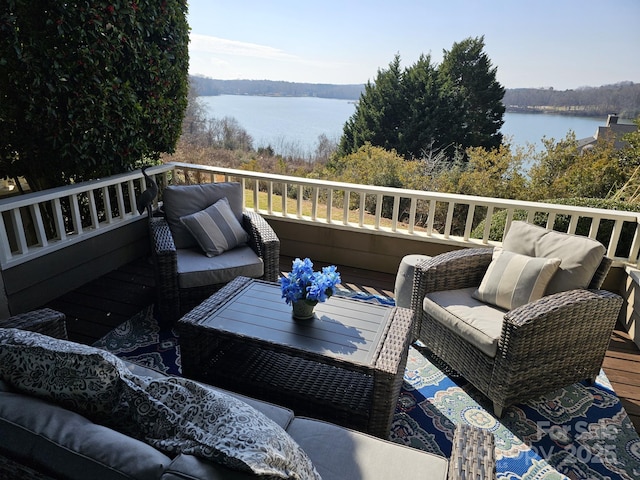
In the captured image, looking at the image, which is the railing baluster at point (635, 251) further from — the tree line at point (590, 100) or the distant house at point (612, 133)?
the tree line at point (590, 100)

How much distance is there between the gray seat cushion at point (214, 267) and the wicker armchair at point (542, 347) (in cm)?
141

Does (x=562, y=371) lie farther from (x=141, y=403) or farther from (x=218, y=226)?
(x=218, y=226)

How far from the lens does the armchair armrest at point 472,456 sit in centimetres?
125

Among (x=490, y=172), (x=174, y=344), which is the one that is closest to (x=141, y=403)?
(x=174, y=344)

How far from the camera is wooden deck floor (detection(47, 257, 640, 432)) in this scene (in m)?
2.63

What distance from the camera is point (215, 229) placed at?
10.7 ft

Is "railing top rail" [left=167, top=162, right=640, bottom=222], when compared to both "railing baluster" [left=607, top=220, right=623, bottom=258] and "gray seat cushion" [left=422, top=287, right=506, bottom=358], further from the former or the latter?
"gray seat cushion" [left=422, top=287, right=506, bottom=358]

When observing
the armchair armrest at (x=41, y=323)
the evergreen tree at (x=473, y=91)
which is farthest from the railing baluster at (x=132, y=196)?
the evergreen tree at (x=473, y=91)

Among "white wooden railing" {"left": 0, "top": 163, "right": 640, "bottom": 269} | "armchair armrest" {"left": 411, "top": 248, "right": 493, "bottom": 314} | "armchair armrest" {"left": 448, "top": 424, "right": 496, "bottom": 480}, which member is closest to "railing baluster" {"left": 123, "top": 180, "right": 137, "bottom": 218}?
"white wooden railing" {"left": 0, "top": 163, "right": 640, "bottom": 269}

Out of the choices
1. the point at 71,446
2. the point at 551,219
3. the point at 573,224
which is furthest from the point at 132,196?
the point at 573,224

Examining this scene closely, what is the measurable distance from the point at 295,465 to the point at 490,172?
9987mm

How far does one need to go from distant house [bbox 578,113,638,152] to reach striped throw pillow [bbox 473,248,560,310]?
8.73 meters

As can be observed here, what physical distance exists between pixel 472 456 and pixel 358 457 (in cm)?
37

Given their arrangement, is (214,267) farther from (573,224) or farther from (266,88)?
(266,88)
